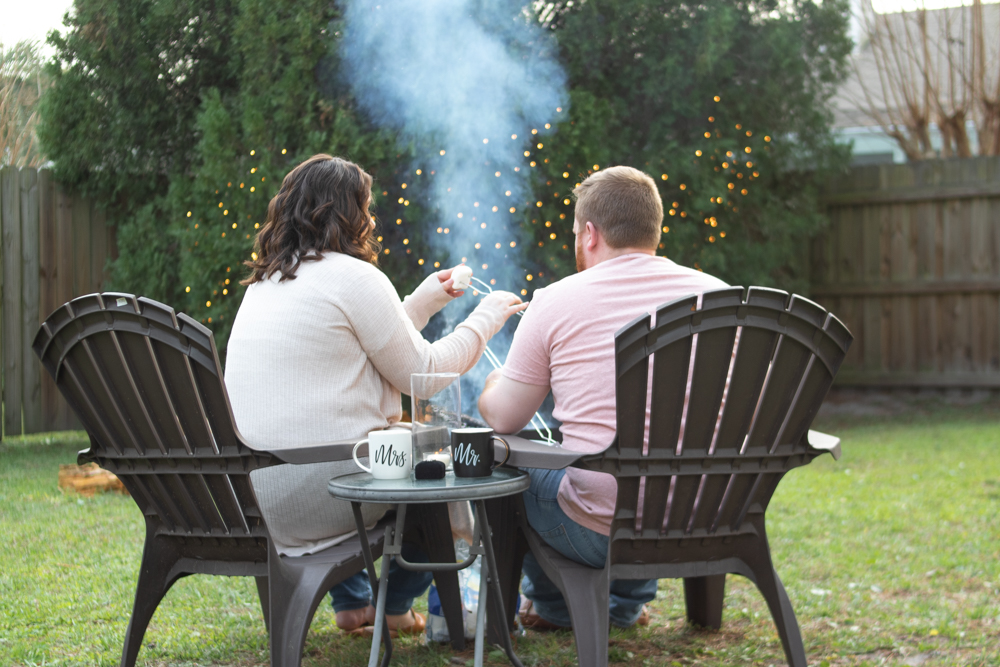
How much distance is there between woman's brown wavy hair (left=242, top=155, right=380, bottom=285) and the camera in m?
2.32

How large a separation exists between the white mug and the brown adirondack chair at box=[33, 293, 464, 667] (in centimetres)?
11

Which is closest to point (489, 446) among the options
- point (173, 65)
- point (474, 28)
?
point (474, 28)

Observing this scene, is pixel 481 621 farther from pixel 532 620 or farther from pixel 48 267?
pixel 48 267

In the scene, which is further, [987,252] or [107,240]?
[987,252]

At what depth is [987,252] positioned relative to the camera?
7.78m

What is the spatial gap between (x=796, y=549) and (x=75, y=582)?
9.23ft

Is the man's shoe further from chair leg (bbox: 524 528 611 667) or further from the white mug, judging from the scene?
the white mug

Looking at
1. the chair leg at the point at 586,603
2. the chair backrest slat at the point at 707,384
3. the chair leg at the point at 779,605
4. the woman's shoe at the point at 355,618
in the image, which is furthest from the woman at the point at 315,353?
the chair leg at the point at 779,605

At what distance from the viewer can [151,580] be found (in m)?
2.13

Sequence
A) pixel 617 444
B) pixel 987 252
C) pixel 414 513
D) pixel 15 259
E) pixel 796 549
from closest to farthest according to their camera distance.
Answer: pixel 617 444
pixel 414 513
pixel 796 549
pixel 15 259
pixel 987 252

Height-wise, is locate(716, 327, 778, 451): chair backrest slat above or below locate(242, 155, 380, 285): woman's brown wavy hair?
below

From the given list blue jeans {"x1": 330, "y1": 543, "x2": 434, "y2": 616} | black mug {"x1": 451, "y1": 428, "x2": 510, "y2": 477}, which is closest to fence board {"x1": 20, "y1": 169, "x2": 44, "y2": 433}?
blue jeans {"x1": 330, "y1": 543, "x2": 434, "y2": 616}

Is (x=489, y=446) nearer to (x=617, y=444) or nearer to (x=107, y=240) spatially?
(x=617, y=444)

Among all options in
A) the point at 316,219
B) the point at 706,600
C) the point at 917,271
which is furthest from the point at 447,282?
the point at 917,271
